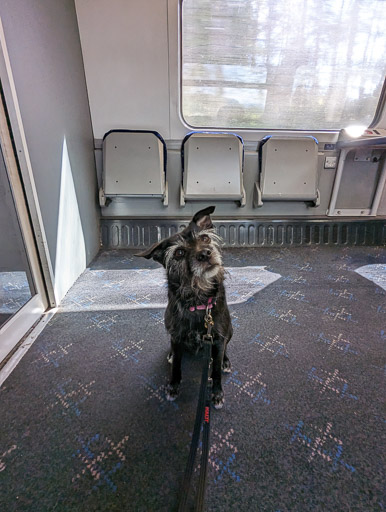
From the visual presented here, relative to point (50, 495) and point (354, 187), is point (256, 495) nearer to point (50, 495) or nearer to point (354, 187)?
point (50, 495)

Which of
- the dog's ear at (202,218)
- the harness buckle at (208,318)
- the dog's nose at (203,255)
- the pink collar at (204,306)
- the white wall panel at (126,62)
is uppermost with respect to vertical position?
the white wall panel at (126,62)

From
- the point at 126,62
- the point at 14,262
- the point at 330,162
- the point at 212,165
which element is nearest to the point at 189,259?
the point at 14,262

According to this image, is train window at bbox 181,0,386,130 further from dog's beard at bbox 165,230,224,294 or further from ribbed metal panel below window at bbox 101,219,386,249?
dog's beard at bbox 165,230,224,294

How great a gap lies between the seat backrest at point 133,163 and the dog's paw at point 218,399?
95.8 inches

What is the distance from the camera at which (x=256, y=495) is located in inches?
32.5

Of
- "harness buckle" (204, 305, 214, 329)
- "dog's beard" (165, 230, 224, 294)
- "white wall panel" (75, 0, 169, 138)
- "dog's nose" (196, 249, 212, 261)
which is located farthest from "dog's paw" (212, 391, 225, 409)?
"white wall panel" (75, 0, 169, 138)

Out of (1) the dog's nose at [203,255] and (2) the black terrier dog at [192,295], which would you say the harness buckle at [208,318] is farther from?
(1) the dog's nose at [203,255]

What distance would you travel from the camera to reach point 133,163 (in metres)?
2.97

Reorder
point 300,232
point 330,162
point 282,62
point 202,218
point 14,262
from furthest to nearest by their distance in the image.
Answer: point 300,232 → point 330,162 → point 282,62 → point 14,262 → point 202,218

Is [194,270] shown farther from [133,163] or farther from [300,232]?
[300,232]

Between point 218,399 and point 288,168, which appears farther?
point 288,168

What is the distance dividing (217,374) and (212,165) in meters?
2.50

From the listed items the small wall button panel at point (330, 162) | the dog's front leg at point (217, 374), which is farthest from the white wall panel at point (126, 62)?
the dog's front leg at point (217, 374)

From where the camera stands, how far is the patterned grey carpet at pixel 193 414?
837 millimetres
